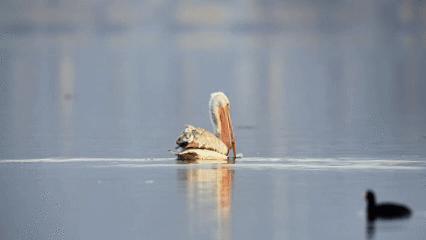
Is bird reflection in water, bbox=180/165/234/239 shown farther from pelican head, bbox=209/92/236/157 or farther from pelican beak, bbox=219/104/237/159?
pelican head, bbox=209/92/236/157

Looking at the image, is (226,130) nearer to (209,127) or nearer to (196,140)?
(196,140)

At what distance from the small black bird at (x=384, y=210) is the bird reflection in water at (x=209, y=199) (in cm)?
126

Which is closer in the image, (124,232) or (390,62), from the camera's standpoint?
(124,232)

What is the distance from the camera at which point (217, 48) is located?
75.7 metres

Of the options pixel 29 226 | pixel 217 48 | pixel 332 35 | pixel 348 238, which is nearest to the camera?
pixel 348 238

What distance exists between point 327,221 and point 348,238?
106cm

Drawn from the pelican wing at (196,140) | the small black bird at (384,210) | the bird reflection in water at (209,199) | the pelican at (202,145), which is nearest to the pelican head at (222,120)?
the pelican at (202,145)

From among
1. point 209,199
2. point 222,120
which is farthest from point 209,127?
point 209,199

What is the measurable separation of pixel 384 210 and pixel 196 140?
5609mm

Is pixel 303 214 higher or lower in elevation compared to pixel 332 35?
lower

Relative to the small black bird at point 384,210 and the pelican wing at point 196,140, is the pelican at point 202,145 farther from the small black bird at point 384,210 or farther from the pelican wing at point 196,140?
the small black bird at point 384,210

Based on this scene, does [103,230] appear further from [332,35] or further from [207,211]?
[332,35]

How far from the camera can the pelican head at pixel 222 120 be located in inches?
952

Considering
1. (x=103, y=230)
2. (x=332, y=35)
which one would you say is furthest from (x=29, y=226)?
(x=332, y=35)
